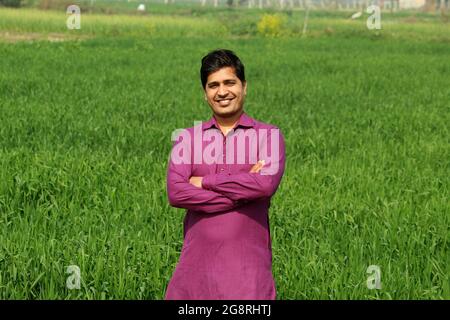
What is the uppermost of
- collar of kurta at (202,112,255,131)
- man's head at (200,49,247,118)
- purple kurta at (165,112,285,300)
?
man's head at (200,49,247,118)

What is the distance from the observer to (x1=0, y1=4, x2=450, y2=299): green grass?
3988mm

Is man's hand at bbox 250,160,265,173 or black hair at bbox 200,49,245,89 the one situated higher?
black hair at bbox 200,49,245,89

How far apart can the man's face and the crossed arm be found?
0.75 ft

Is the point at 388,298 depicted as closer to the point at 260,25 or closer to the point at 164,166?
the point at 164,166

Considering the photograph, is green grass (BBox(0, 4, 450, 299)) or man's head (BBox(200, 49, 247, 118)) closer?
man's head (BBox(200, 49, 247, 118))

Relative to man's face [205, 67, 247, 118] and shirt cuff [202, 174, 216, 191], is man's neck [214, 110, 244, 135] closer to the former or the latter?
man's face [205, 67, 247, 118]

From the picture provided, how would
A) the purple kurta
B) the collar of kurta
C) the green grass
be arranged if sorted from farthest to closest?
the green grass → the collar of kurta → the purple kurta

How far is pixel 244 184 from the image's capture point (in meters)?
2.57

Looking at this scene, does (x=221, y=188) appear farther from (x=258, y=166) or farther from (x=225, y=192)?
(x=258, y=166)

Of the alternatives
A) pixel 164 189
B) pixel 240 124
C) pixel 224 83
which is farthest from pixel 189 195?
pixel 164 189

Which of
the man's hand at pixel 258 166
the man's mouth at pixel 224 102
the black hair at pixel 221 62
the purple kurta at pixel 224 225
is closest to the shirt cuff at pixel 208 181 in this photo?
the purple kurta at pixel 224 225

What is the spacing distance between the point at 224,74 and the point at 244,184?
1.33ft

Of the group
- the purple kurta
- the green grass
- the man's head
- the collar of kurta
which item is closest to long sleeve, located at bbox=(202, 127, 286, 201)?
the purple kurta

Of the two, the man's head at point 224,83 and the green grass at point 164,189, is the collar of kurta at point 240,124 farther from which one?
the green grass at point 164,189
